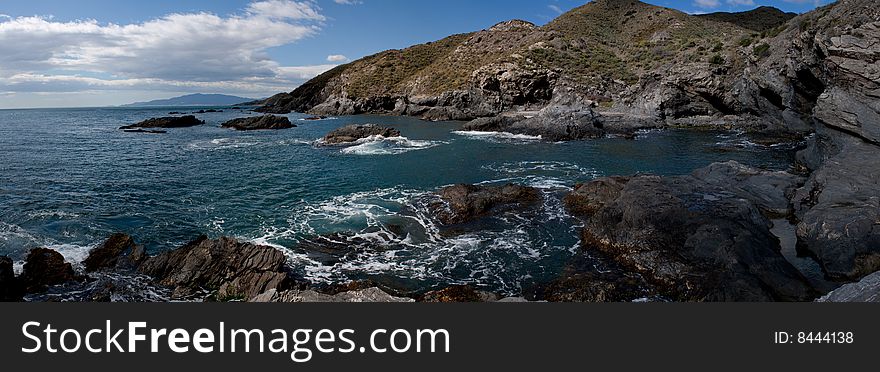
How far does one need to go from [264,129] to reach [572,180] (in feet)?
193

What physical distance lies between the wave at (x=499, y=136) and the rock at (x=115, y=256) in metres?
39.3

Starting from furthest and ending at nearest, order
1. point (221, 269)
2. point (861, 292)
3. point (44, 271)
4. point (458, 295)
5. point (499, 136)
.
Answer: point (499, 136), point (221, 269), point (44, 271), point (458, 295), point (861, 292)

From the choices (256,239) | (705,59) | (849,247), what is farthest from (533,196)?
(705,59)

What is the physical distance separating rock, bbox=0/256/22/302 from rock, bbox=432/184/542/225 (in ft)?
50.6

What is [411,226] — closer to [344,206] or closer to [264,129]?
[344,206]

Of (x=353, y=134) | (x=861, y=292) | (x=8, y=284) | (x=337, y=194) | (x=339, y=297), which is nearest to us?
(x=861, y=292)

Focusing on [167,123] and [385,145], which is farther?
[167,123]

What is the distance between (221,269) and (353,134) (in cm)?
3957

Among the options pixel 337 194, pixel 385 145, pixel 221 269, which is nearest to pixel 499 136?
pixel 385 145

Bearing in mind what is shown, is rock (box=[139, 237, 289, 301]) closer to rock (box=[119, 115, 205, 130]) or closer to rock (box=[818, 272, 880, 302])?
rock (box=[818, 272, 880, 302])

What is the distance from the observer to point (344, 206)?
23984mm

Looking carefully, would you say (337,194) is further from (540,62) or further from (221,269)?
(540,62)

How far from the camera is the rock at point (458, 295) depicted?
12.5 meters

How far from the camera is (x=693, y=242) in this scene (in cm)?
1489
